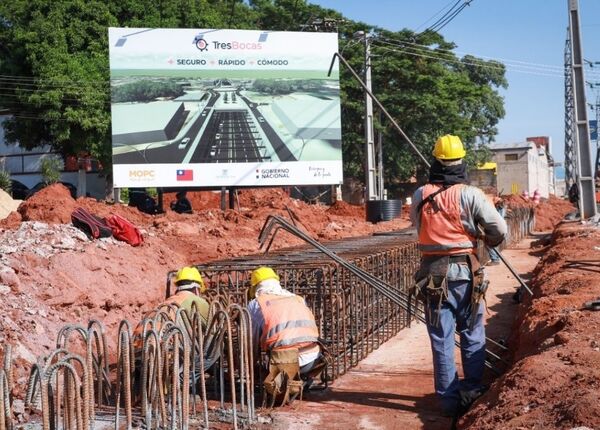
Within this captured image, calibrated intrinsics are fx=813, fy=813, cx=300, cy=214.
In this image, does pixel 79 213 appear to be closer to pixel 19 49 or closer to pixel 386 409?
pixel 386 409

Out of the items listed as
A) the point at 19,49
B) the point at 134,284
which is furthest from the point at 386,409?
the point at 19,49

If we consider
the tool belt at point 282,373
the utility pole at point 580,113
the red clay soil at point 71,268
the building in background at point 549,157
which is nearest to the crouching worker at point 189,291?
the tool belt at point 282,373

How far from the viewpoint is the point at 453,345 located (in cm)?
618

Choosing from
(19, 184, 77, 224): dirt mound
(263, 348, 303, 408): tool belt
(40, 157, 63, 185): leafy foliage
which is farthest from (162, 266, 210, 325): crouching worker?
(40, 157, 63, 185): leafy foliage

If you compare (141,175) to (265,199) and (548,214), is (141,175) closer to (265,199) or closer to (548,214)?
(265,199)

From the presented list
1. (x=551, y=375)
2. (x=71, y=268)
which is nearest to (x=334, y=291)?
(x=551, y=375)

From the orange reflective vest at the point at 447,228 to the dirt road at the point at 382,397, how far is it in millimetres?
1374

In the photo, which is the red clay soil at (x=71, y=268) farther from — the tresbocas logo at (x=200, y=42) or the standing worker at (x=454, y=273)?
the tresbocas logo at (x=200, y=42)

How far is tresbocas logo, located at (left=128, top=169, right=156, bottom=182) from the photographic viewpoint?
24.7 meters

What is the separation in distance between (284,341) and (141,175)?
735 inches

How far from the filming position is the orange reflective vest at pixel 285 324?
6.81 metres

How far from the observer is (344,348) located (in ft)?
26.8

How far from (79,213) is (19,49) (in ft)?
73.4

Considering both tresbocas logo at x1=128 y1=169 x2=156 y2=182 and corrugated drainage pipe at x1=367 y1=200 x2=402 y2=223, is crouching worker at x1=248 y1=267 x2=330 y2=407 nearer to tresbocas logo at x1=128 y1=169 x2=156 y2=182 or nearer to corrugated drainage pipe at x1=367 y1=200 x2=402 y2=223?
tresbocas logo at x1=128 y1=169 x2=156 y2=182
